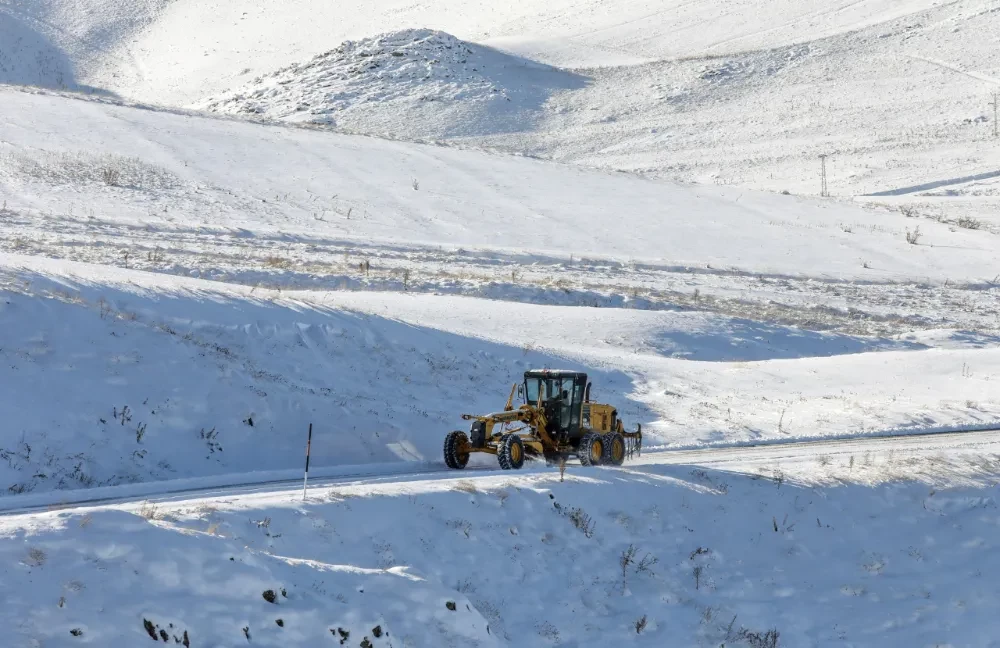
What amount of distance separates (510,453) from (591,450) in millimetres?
1362

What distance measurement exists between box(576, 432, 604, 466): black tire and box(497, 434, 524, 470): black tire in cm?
95

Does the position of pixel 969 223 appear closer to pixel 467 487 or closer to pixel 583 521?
pixel 583 521

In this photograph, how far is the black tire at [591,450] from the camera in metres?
16.3

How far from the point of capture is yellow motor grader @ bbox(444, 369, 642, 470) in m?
16.1

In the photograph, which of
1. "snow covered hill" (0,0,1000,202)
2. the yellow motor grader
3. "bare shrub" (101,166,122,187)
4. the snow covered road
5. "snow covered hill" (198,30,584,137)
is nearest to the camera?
the snow covered road

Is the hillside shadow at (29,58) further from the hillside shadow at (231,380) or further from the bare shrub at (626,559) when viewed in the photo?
the bare shrub at (626,559)

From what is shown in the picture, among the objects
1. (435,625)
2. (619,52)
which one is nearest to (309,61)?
(619,52)

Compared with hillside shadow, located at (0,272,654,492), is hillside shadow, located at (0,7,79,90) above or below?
above

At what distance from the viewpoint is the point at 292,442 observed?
1633cm

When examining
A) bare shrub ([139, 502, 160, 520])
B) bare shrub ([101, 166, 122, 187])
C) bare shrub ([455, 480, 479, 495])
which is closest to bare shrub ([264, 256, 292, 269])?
bare shrub ([101, 166, 122, 187])

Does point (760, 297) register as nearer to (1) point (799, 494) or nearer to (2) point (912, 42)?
(1) point (799, 494)

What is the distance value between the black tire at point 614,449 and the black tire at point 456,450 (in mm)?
2133

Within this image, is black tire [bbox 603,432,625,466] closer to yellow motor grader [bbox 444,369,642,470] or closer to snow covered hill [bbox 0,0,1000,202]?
yellow motor grader [bbox 444,369,642,470]

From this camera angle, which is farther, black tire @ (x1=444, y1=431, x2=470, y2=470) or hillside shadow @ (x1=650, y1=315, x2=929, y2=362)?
hillside shadow @ (x1=650, y1=315, x2=929, y2=362)
